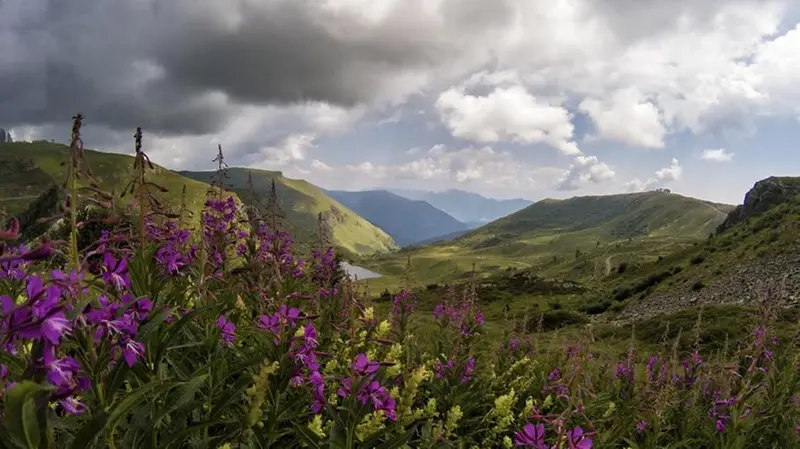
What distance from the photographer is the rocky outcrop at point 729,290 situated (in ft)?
143

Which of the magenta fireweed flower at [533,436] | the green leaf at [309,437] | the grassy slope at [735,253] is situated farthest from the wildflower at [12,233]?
the grassy slope at [735,253]

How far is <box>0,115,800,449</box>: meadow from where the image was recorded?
2107 millimetres

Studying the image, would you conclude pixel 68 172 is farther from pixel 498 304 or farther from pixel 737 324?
pixel 498 304

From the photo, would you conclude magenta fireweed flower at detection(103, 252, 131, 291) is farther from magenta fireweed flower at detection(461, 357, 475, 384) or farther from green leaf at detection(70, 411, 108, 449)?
magenta fireweed flower at detection(461, 357, 475, 384)

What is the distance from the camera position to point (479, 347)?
32.6 feet

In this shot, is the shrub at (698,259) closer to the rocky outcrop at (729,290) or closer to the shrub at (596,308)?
the rocky outcrop at (729,290)

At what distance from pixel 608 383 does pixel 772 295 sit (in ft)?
9.68

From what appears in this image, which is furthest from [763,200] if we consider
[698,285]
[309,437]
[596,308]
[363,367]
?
[309,437]

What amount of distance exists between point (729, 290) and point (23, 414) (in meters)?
56.6

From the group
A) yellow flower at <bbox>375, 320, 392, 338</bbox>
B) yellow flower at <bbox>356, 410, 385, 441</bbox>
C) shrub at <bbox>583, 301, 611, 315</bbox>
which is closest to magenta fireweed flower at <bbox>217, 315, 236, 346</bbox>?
yellow flower at <bbox>356, 410, 385, 441</bbox>

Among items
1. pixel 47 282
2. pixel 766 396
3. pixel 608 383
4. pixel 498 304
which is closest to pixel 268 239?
pixel 47 282

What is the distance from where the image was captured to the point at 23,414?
1.71 metres

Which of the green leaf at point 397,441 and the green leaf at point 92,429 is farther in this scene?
the green leaf at point 397,441

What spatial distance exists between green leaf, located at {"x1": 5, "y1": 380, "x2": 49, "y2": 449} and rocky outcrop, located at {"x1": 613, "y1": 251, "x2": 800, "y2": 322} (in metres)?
49.0
